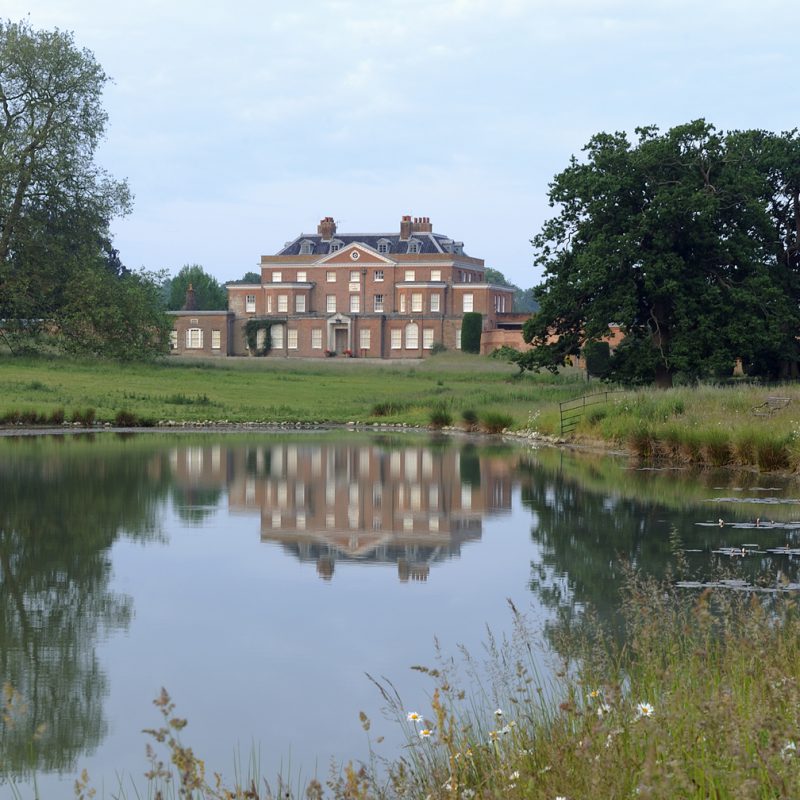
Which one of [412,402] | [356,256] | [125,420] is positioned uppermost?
[356,256]

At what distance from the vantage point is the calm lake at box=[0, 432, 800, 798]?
9.03 metres

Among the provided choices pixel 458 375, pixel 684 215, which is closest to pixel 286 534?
pixel 684 215

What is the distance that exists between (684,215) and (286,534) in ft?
99.5

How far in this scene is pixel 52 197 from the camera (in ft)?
180

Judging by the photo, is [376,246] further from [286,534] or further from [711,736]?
[711,736]

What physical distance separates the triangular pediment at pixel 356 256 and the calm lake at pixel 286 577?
81.6 metres

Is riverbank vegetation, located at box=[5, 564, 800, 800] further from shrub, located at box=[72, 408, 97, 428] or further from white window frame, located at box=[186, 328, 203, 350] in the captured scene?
white window frame, located at box=[186, 328, 203, 350]

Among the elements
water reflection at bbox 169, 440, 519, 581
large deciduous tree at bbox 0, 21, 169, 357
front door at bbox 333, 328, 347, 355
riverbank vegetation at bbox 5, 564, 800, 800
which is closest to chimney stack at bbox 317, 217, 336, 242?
front door at bbox 333, 328, 347, 355

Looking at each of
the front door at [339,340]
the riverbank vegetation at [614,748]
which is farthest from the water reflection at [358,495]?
the front door at [339,340]

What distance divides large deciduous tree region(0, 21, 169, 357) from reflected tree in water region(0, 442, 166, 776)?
26.4 m

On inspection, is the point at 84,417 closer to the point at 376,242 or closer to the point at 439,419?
the point at 439,419

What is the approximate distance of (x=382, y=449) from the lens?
36375mm

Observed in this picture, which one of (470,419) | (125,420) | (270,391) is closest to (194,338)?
(270,391)

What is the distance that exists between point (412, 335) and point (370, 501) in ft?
278
